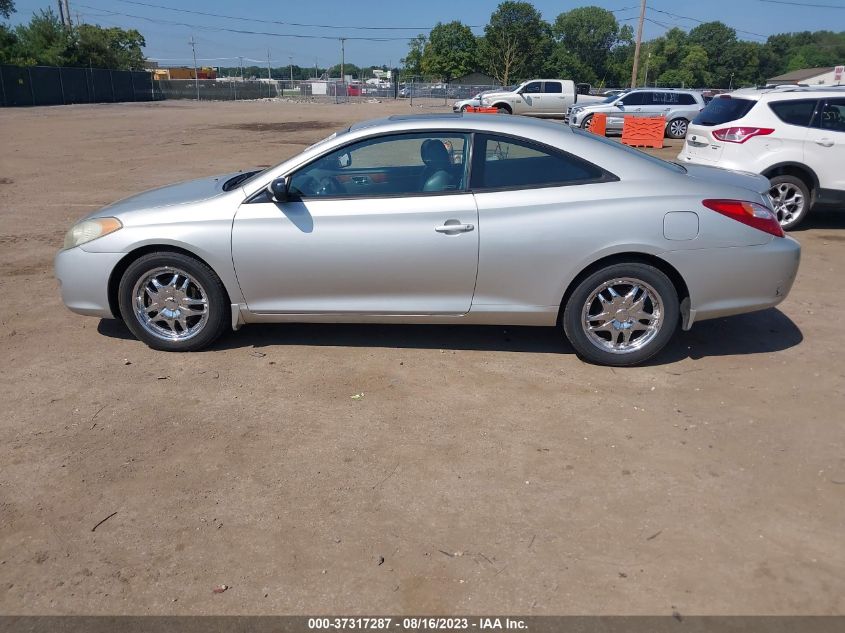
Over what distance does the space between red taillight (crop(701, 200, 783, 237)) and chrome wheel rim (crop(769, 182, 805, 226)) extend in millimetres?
4643

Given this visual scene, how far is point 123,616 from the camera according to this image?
102 inches

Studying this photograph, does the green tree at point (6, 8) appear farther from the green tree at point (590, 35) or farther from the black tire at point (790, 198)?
the green tree at point (590, 35)

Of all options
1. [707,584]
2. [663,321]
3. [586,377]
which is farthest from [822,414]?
[707,584]

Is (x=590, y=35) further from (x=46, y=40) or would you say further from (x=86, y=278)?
(x=86, y=278)

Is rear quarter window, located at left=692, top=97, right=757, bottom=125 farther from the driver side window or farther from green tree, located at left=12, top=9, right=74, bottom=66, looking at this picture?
green tree, located at left=12, top=9, right=74, bottom=66

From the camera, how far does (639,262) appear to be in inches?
179

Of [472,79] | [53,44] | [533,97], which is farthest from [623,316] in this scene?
[472,79]

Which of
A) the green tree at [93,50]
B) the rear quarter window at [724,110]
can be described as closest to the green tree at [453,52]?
the green tree at [93,50]

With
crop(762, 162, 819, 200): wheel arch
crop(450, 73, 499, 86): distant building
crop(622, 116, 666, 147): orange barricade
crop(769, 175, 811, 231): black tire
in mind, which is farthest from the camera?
crop(450, 73, 499, 86): distant building

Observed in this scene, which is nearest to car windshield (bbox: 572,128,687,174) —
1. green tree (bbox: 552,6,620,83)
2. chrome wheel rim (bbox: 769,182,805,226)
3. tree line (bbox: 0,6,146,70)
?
chrome wheel rim (bbox: 769,182,805,226)

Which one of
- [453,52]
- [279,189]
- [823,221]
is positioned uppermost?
[453,52]

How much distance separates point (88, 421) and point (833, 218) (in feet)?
32.9

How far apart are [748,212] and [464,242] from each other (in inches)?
75.2

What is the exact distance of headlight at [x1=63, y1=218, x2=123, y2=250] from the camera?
4.78m
